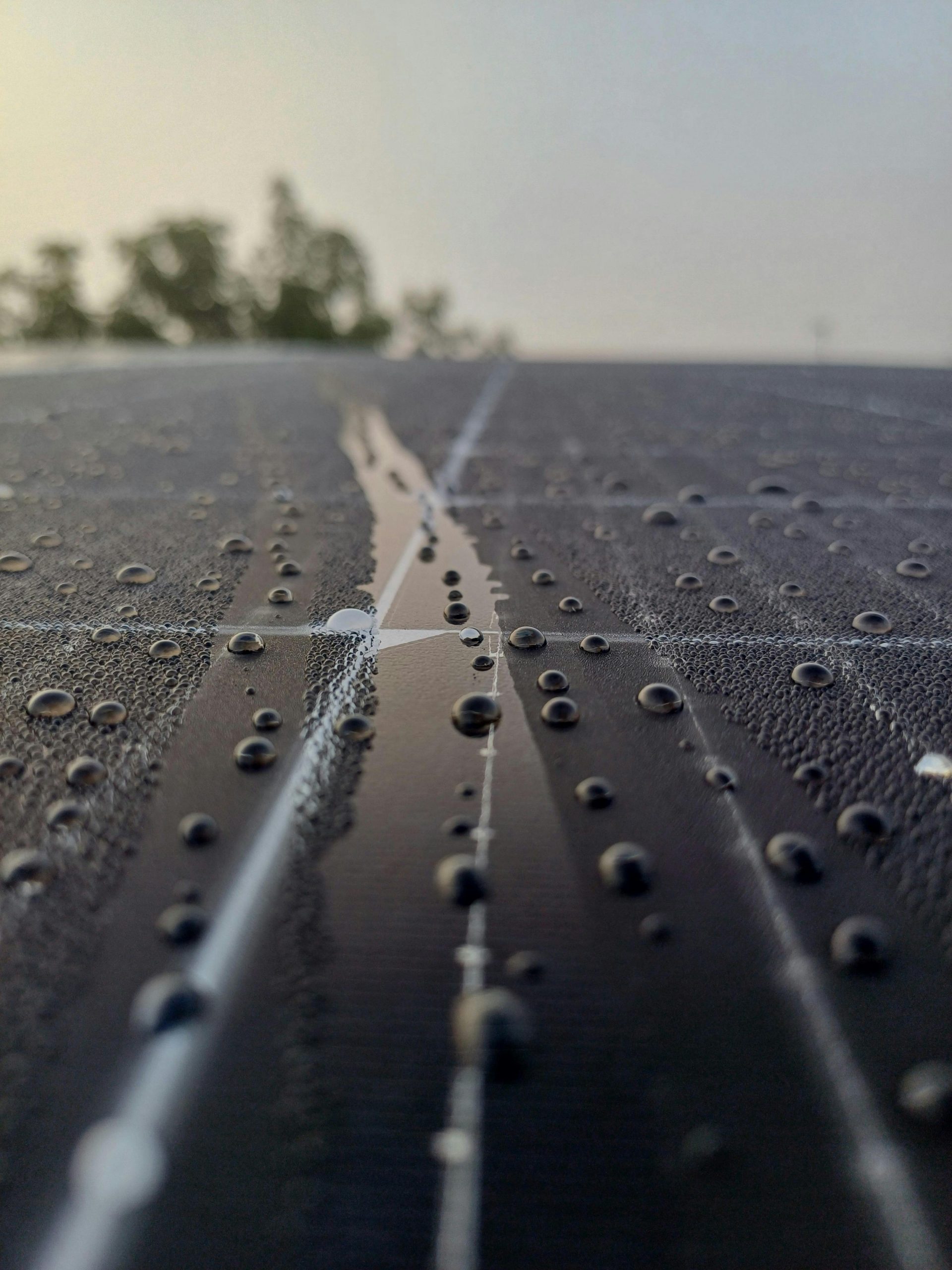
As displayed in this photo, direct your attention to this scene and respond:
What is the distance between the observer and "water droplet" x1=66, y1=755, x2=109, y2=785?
0.76 m

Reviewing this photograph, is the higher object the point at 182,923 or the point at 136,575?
the point at 182,923

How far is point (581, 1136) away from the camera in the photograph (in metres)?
0.47

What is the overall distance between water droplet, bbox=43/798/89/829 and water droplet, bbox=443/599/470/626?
574 mm

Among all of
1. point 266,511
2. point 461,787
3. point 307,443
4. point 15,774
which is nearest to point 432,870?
point 461,787

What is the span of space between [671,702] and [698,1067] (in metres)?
0.47

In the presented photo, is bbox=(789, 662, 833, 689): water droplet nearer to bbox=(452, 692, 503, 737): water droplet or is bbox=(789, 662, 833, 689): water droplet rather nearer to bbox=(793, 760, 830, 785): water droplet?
bbox=(793, 760, 830, 785): water droplet

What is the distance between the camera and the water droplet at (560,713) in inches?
34.6

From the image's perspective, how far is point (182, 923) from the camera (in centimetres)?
59

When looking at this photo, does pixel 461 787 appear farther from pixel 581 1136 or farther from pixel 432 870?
pixel 581 1136

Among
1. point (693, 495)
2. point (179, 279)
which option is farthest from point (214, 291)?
point (693, 495)

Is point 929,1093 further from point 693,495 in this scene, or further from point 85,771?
point 693,495

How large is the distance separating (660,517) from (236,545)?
0.91 metres

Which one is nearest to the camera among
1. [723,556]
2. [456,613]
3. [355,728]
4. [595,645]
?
[355,728]

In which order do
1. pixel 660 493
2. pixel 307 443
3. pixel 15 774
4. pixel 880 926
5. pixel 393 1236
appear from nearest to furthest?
1. pixel 393 1236
2. pixel 880 926
3. pixel 15 774
4. pixel 660 493
5. pixel 307 443
